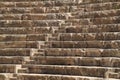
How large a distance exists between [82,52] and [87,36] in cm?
58

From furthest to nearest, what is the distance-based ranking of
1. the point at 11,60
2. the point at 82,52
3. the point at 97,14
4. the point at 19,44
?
the point at 97,14 < the point at 19,44 < the point at 11,60 < the point at 82,52

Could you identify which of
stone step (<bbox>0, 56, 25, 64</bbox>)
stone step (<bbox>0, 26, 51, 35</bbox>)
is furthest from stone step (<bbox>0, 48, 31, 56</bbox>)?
stone step (<bbox>0, 26, 51, 35</bbox>)

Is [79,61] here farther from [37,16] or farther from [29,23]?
[37,16]

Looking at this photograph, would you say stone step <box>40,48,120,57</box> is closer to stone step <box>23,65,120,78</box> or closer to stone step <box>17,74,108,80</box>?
stone step <box>23,65,120,78</box>

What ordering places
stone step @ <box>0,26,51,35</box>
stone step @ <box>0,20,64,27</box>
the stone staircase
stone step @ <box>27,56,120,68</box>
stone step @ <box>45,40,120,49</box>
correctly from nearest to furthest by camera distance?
stone step @ <box>27,56,120,68</box> → the stone staircase → stone step @ <box>45,40,120,49</box> → stone step @ <box>0,26,51,35</box> → stone step @ <box>0,20,64,27</box>

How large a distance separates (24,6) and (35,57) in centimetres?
275

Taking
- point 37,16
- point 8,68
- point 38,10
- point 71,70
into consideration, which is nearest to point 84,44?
point 71,70

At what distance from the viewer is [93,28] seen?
749 centimetres

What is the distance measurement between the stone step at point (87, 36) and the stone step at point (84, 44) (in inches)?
9.1

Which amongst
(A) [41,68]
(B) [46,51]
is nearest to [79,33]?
(B) [46,51]

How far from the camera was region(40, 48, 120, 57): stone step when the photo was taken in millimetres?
6509

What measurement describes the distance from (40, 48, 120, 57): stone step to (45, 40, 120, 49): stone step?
0.22m

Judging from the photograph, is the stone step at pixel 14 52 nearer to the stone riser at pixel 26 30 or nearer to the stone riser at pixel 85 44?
the stone riser at pixel 85 44

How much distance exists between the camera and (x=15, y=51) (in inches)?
290
